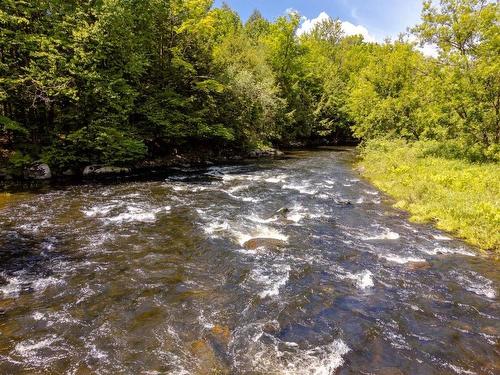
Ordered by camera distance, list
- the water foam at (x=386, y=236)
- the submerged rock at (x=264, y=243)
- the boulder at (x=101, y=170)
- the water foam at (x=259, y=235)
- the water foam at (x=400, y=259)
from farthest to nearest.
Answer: the boulder at (x=101, y=170) < the water foam at (x=386, y=236) < the water foam at (x=259, y=235) < the submerged rock at (x=264, y=243) < the water foam at (x=400, y=259)

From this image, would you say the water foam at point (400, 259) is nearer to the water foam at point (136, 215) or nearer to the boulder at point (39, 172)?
the water foam at point (136, 215)

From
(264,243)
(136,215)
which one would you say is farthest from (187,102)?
(264,243)

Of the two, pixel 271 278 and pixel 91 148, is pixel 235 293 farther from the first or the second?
pixel 91 148

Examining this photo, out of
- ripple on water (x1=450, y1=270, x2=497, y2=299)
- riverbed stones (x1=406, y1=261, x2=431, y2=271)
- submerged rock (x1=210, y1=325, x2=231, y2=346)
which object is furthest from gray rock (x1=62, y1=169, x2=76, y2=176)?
ripple on water (x1=450, y1=270, x2=497, y2=299)

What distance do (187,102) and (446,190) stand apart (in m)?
20.2

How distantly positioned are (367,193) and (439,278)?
1118cm

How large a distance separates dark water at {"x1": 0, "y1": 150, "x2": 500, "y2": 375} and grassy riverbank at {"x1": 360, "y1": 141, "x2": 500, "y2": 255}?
1.10m

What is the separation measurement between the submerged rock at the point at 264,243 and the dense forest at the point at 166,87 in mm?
13754

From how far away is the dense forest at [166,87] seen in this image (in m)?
20.5

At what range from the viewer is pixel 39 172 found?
830 inches

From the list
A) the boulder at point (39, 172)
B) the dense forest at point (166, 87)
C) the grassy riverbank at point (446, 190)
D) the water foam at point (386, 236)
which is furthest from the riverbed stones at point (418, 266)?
the boulder at point (39, 172)

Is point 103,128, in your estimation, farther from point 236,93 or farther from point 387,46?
point 387,46

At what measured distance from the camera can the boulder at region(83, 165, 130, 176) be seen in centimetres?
2314

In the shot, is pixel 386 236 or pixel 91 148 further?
pixel 91 148
